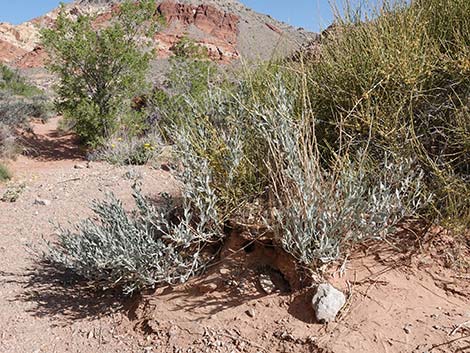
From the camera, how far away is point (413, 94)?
2.71 meters

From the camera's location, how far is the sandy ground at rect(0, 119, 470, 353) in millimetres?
2092

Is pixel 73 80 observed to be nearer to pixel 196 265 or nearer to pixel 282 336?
pixel 196 265

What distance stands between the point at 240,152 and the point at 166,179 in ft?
10.6

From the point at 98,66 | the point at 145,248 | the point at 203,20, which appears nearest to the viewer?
the point at 145,248

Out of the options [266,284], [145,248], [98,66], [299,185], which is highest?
[98,66]

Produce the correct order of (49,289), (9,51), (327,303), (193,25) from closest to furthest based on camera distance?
(327,303) < (49,289) < (9,51) < (193,25)

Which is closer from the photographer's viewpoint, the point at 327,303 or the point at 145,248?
the point at 327,303

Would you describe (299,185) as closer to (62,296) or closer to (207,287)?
(207,287)

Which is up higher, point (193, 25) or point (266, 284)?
point (193, 25)

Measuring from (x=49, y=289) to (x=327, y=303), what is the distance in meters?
2.08

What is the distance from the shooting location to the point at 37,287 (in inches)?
127

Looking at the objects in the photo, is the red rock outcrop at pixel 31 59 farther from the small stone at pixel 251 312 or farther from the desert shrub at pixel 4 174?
the small stone at pixel 251 312

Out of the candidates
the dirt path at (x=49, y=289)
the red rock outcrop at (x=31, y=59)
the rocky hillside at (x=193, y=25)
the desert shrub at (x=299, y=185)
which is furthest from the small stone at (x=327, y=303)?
the rocky hillside at (x=193, y=25)

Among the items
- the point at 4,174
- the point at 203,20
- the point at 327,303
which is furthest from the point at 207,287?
the point at 203,20
